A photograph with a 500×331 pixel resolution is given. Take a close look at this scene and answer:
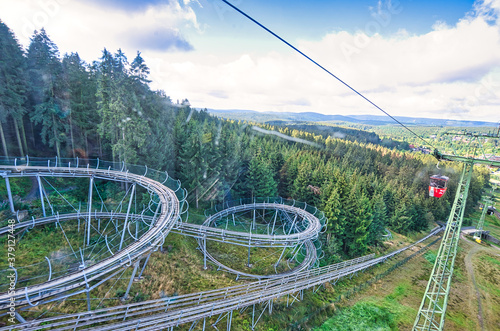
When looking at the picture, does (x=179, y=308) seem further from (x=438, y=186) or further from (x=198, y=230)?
(x=438, y=186)

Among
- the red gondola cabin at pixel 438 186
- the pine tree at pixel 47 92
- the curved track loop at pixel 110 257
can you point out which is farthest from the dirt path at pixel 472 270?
the pine tree at pixel 47 92

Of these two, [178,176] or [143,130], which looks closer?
[143,130]

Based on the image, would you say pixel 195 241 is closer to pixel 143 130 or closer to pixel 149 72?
pixel 143 130

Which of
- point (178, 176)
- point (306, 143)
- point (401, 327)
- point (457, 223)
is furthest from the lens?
point (306, 143)

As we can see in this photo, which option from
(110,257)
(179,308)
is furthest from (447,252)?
(110,257)

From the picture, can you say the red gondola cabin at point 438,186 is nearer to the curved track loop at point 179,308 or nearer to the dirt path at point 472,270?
the curved track loop at point 179,308

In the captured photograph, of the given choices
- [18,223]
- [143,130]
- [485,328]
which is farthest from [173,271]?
[485,328]

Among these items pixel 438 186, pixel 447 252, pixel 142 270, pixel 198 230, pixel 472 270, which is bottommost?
pixel 472 270
